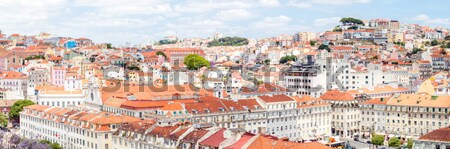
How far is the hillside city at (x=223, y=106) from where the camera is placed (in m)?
54.6

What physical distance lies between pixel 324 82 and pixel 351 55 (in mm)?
45120

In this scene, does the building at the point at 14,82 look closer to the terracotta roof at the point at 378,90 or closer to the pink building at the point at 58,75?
the pink building at the point at 58,75

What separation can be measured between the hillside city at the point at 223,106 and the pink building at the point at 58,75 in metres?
0.19

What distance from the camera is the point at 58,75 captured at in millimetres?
114062

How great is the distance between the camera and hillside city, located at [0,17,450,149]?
5462 centimetres

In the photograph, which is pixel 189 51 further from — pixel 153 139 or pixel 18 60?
pixel 153 139

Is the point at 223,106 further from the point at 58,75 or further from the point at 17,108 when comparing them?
the point at 58,75

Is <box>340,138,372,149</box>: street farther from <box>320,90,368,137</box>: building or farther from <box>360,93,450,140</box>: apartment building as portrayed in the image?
<box>360,93,450,140</box>: apartment building

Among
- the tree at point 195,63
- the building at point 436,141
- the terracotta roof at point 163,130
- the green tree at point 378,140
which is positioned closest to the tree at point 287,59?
the tree at point 195,63

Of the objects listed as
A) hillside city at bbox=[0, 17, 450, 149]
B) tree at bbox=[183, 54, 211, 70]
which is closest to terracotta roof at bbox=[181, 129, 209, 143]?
hillside city at bbox=[0, 17, 450, 149]

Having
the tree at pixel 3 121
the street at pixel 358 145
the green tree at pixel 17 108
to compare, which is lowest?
the street at pixel 358 145

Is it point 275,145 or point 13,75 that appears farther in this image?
point 13,75

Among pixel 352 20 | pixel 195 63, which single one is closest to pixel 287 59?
pixel 195 63

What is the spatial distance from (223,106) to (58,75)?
53.6 metres
